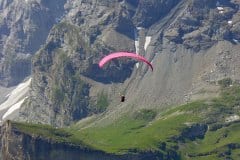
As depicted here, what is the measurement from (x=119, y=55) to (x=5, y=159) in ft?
182

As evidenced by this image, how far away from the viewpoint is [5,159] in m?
102

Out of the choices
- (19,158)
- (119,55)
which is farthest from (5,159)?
(119,55)

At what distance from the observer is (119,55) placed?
152m

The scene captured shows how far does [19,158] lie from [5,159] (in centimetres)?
565

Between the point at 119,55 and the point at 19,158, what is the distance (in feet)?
165

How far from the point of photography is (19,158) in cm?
10706

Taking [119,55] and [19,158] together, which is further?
[119,55]

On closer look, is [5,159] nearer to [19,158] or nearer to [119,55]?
[19,158]

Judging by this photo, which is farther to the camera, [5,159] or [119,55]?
[119,55]
